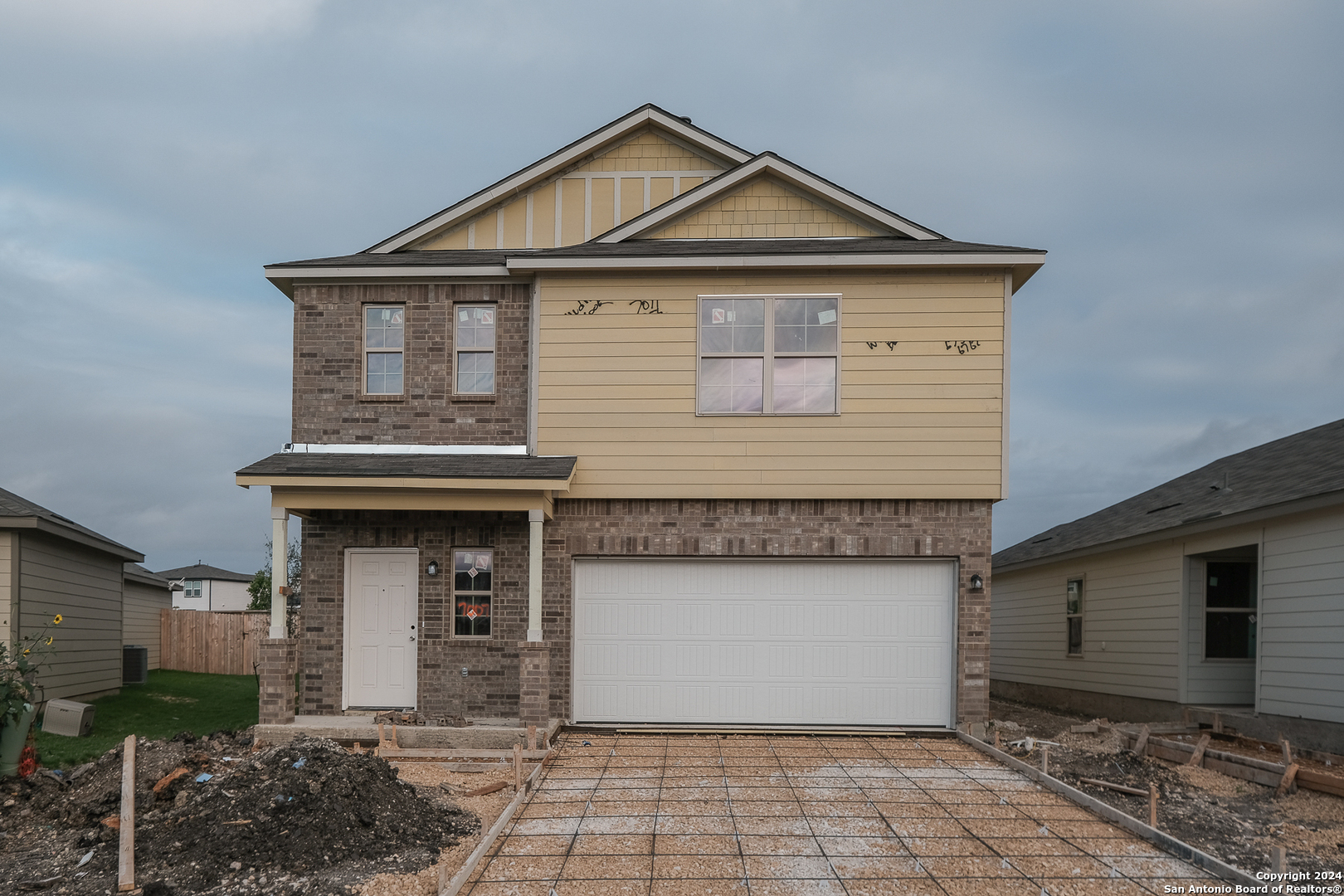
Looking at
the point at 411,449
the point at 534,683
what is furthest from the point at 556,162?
the point at 534,683

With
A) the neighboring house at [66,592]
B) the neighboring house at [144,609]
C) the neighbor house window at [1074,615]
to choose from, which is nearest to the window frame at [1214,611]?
the neighbor house window at [1074,615]

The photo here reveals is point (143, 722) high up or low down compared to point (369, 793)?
down

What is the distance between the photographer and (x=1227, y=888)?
666cm

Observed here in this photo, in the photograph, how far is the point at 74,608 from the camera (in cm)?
1661

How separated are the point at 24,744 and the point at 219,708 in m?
6.32

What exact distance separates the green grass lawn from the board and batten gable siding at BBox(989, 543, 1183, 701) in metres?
13.3

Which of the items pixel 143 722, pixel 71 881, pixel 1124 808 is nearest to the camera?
pixel 71 881

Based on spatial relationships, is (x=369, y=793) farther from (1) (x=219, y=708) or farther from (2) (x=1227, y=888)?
(1) (x=219, y=708)

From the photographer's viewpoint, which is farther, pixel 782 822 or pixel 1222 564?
pixel 1222 564

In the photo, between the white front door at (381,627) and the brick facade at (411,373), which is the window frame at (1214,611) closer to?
the brick facade at (411,373)

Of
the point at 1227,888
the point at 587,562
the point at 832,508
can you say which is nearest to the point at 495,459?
the point at 587,562

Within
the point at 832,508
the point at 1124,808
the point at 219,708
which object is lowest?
the point at 219,708

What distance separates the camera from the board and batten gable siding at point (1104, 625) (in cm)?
1480

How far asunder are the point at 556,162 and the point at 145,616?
1675 centimetres
